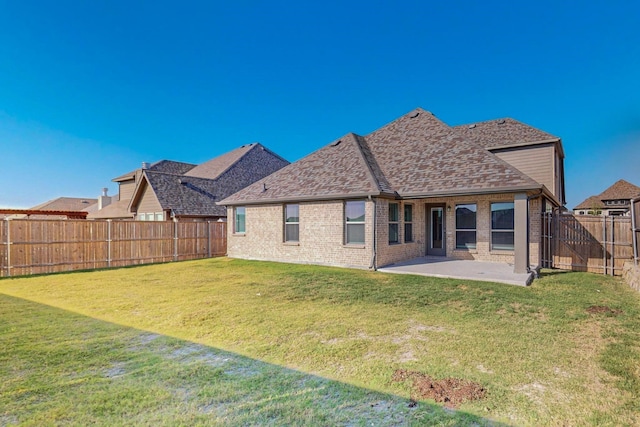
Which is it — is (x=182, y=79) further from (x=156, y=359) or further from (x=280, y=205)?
(x=156, y=359)

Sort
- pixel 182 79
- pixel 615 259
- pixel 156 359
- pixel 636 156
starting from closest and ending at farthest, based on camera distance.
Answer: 1. pixel 156 359
2. pixel 615 259
3. pixel 182 79
4. pixel 636 156

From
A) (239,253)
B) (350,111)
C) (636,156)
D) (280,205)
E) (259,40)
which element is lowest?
(239,253)

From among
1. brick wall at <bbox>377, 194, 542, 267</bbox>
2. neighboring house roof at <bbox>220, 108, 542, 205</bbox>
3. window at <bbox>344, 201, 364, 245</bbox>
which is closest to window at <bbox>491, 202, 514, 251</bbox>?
brick wall at <bbox>377, 194, 542, 267</bbox>

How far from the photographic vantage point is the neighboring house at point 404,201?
37.6 feet

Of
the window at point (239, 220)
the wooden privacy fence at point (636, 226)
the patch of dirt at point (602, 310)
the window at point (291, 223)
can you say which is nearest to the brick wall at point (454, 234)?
the wooden privacy fence at point (636, 226)

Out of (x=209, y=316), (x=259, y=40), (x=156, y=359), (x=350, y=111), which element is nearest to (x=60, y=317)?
(x=209, y=316)

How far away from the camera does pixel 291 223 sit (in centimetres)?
1412

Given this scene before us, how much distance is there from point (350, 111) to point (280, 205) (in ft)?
48.0

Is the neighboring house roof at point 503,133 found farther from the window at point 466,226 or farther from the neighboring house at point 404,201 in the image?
the window at point 466,226

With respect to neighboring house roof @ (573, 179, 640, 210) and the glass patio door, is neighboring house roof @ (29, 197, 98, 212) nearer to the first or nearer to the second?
the glass patio door

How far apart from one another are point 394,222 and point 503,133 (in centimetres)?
914

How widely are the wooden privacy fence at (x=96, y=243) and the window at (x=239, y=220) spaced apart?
1524mm

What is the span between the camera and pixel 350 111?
84.9 feet

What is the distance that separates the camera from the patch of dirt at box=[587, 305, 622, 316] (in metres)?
6.18
